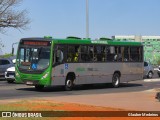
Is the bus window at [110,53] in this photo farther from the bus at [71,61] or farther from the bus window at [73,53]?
the bus window at [73,53]

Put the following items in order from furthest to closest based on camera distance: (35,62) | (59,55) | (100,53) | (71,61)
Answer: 1. (100,53)
2. (71,61)
3. (59,55)
4. (35,62)

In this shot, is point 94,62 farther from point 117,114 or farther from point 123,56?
point 117,114

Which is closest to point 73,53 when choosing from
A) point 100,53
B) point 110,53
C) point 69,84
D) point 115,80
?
point 69,84

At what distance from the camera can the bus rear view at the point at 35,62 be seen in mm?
23750

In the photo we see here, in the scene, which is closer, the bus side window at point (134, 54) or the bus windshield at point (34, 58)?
the bus windshield at point (34, 58)

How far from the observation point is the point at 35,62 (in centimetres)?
2402

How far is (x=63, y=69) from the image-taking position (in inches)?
964

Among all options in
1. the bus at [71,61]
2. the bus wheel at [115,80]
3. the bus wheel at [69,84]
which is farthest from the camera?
the bus wheel at [115,80]

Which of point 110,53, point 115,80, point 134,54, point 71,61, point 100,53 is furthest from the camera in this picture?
point 134,54

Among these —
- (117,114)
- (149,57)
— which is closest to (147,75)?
(149,57)

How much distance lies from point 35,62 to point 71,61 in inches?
81.9

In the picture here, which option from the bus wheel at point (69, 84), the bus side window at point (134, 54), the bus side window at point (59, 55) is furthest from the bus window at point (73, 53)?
the bus side window at point (134, 54)

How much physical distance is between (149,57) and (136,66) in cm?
4114

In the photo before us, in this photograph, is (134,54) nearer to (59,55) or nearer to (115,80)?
(115,80)
